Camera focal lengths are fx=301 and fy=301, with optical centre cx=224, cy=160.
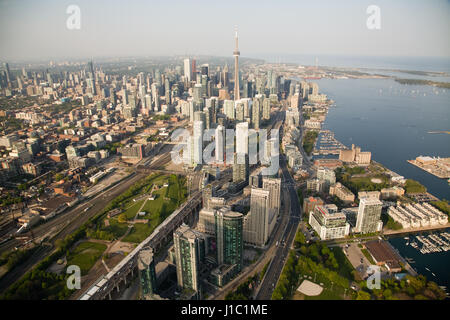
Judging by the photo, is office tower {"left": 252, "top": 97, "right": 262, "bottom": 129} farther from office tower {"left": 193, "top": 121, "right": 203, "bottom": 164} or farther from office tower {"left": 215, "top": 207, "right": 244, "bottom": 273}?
office tower {"left": 215, "top": 207, "right": 244, "bottom": 273}

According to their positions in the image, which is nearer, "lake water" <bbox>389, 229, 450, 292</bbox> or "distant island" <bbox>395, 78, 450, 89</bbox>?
"lake water" <bbox>389, 229, 450, 292</bbox>

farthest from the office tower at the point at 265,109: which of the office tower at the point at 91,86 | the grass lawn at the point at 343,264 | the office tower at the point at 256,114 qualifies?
the office tower at the point at 91,86

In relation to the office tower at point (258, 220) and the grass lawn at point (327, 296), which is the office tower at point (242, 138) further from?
the grass lawn at point (327, 296)

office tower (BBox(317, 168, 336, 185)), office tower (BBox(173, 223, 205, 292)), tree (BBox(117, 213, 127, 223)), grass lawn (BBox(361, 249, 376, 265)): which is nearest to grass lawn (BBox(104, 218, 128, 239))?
tree (BBox(117, 213, 127, 223))

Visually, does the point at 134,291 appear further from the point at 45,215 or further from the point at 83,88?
the point at 83,88

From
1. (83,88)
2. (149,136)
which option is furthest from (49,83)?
(149,136)
